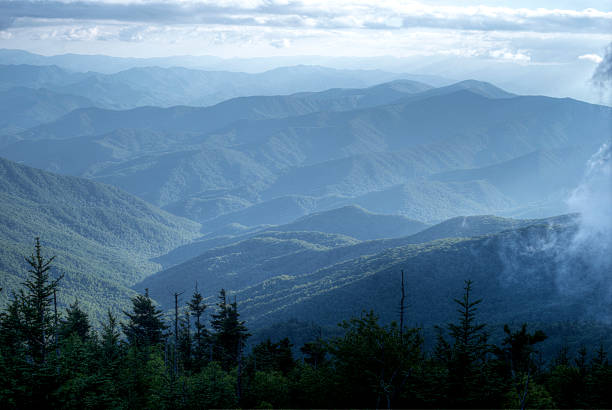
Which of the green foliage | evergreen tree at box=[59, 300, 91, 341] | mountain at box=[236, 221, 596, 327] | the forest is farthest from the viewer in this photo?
mountain at box=[236, 221, 596, 327]

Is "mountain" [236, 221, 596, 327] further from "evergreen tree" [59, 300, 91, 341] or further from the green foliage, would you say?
the green foliage

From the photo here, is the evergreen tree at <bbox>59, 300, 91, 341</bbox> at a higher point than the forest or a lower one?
higher

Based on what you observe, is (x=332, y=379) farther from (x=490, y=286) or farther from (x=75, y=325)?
(x=490, y=286)

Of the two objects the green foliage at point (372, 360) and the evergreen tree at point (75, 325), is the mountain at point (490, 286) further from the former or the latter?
the green foliage at point (372, 360)

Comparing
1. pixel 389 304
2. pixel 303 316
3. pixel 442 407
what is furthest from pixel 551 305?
pixel 442 407

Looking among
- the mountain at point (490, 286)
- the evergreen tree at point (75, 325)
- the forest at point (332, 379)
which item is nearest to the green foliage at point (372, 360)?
the forest at point (332, 379)

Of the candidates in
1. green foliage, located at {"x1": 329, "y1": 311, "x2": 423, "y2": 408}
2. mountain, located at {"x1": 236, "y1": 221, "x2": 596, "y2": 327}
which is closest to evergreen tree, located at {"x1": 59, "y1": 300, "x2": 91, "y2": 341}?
green foliage, located at {"x1": 329, "y1": 311, "x2": 423, "y2": 408}

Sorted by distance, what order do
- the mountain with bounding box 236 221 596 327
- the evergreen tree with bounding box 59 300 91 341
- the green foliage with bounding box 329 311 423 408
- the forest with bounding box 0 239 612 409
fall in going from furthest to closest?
1. the mountain with bounding box 236 221 596 327
2. the evergreen tree with bounding box 59 300 91 341
3. the forest with bounding box 0 239 612 409
4. the green foliage with bounding box 329 311 423 408

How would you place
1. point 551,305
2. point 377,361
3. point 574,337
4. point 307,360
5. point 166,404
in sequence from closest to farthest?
1. point 377,361
2. point 166,404
3. point 307,360
4. point 574,337
5. point 551,305

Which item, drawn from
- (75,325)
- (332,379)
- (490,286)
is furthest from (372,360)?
(490,286)

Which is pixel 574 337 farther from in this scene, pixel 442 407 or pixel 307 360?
pixel 442 407

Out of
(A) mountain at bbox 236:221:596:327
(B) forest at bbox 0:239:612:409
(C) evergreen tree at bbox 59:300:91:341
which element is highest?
(A) mountain at bbox 236:221:596:327
